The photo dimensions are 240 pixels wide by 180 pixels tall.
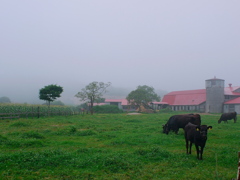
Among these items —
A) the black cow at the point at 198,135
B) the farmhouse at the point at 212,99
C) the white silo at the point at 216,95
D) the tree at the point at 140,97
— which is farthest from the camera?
the tree at the point at 140,97

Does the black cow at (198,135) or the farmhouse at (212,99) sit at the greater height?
the farmhouse at (212,99)

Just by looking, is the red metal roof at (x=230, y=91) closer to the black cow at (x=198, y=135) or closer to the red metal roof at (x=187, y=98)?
the red metal roof at (x=187, y=98)

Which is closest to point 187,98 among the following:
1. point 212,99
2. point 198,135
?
point 212,99

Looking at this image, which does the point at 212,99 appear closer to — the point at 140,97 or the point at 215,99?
the point at 215,99

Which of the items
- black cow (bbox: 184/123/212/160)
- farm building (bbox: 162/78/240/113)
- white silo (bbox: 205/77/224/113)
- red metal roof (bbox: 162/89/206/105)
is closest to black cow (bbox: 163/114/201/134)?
black cow (bbox: 184/123/212/160)

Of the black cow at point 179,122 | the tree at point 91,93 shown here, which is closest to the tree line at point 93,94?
the tree at point 91,93

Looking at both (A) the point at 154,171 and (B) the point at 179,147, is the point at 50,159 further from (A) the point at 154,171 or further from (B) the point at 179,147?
(B) the point at 179,147

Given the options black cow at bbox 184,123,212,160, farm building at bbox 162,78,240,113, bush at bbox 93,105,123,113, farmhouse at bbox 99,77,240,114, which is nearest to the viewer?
black cow at bbox 184,123,212,160

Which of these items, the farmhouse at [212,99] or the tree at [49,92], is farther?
the farmhouse at [212,99]

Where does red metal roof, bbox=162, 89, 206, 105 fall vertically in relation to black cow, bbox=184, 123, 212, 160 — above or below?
above

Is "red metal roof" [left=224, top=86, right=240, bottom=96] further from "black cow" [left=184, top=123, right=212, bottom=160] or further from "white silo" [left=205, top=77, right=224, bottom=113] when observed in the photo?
"black cow" [left=184, top=123, right=212, bottom=160]

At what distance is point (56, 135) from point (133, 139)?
16.8 feet

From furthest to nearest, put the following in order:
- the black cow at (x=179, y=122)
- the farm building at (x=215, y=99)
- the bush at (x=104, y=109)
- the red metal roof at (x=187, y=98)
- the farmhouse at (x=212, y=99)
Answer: the red metal roof at (x=187, y=98), the bush at (x=104, y=109), the farmhouse at (x=212, y=99), the farm building at (x=215, y=99), the black cow at (x=179, y=122)

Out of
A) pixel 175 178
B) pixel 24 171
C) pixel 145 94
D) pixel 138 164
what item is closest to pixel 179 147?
pixel 138 164
